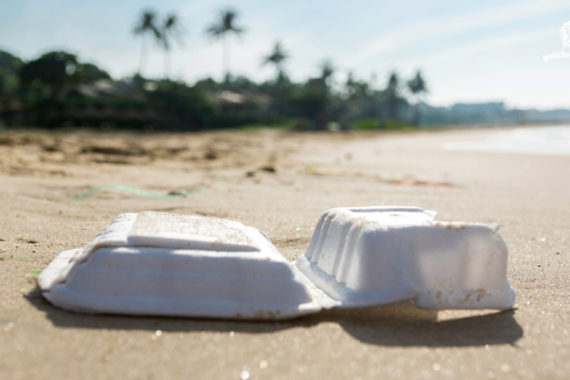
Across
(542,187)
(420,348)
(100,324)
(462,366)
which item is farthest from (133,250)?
(542,187)

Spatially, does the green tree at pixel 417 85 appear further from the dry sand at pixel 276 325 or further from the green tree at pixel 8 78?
the dry sand at pixel 276 325

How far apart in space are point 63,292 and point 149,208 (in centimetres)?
263

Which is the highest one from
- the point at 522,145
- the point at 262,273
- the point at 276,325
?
the point at 262,273

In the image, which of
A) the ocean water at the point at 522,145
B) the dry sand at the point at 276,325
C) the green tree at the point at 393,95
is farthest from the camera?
the green tree at the point at 393,95

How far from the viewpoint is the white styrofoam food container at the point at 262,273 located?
219cm

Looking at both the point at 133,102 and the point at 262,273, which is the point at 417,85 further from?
the point at 262,273

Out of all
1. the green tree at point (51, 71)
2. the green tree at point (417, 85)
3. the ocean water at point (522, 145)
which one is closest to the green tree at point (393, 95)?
the green tree at point (417, 85)

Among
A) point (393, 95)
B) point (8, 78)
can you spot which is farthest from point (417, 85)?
point (8, 78)

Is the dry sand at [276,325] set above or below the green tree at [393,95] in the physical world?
below

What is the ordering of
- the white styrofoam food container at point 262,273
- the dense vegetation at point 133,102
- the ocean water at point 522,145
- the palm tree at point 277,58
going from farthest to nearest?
1. the palm tree at point 277,58
2. the dense vegetation at point 133,102
3. the ocean water at point 522,145
4. the white styrofoam food container at point 262,273

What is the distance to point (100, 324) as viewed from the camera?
211 centimetres

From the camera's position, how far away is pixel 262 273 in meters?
2.25

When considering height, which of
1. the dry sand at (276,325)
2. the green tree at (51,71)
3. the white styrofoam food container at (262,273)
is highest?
the green tree at (51,71)

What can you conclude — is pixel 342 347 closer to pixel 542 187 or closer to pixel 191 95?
pixel 542 187
